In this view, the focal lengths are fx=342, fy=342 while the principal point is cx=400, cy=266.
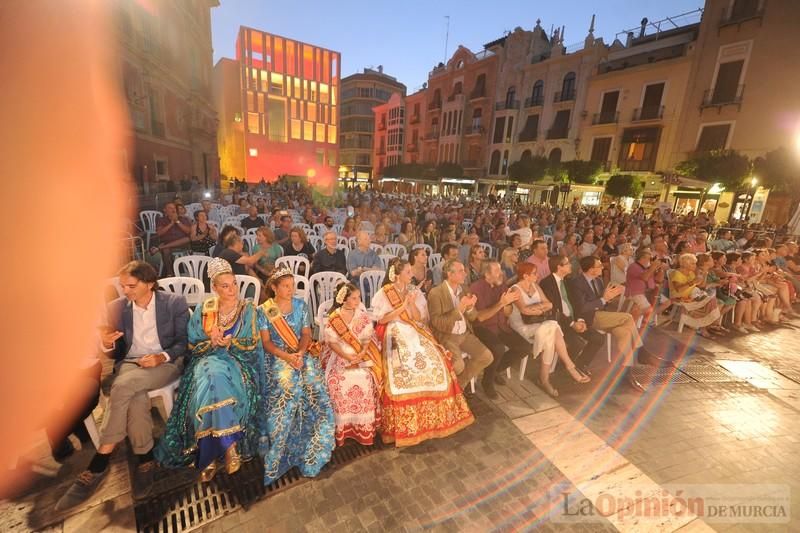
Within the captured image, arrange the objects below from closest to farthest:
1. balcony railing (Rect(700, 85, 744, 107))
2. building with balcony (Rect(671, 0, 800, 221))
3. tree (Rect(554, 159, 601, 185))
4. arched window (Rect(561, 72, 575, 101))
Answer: building with balcony (Rect(671, 0, 800, 221)) → balcony railing (Rect(700, 85, 744, 107)) → tree (Rect(554, 159, 601, 185)) → arched window (Rect(561, 72, 575, 101))

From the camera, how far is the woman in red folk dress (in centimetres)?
290

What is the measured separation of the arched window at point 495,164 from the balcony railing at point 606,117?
27.2ft

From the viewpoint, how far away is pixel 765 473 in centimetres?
292

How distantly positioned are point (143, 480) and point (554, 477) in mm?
3111

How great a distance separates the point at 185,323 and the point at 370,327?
5.09 feet

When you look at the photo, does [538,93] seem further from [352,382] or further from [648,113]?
[352,382]

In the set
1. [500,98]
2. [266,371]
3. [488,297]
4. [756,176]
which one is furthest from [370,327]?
[500,98]

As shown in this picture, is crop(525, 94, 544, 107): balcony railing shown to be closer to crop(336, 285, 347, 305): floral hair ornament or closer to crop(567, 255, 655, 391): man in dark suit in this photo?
crop(567, 255, 655, 391): man in dark suit

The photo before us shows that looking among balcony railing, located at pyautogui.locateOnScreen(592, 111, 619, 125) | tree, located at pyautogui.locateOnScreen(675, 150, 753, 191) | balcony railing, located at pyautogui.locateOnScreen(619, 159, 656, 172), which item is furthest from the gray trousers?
balcony railing, located at pyautogui.locateOnScreen(592, 111, 619, 125)

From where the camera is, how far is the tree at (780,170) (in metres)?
13.6

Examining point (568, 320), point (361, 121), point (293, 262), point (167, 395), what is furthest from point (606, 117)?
point (361, 121)

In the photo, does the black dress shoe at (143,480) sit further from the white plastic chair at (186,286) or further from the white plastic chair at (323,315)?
the white plastic chair at (323,315)

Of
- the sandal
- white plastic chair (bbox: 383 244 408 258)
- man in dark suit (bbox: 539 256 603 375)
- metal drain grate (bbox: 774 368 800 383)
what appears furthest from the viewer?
white plastic chair (bbox: 383 244 408 258)

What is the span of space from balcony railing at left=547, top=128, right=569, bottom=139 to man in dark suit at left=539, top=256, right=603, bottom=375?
25.0 m
